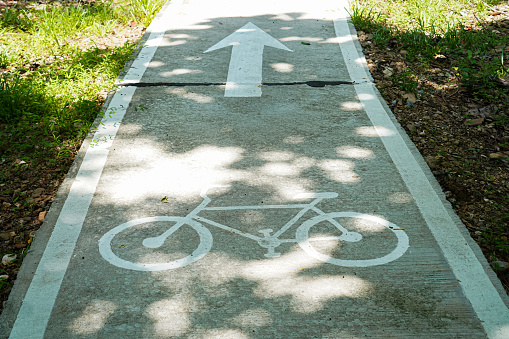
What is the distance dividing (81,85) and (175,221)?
236cm

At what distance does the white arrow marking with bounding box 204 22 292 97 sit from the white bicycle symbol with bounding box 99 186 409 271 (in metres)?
1.77

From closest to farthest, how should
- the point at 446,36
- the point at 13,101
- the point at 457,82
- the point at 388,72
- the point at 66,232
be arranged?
the point at 66,232 < the point at 13,101 < the point at 457,82 < the point at 388,72 < the point at 446,36

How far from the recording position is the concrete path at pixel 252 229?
230 centimetres

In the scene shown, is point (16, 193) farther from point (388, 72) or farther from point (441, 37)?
point (441, 37)

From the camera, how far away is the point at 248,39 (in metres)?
5.65

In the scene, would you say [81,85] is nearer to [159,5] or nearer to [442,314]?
[159,5]

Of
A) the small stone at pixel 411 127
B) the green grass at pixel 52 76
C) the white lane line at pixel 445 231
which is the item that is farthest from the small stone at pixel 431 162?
the green grass at pixel 52 76

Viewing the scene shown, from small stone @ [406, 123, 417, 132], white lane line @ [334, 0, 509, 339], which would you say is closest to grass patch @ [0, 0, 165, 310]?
white lane line @ [334, 0, 509, 339]

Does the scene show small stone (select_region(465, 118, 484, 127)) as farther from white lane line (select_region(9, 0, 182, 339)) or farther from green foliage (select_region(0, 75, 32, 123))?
green foliage (select_region(0, 75, 32, 123))

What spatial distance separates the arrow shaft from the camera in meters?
4.54

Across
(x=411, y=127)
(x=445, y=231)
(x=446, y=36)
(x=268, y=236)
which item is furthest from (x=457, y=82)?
(x=268, y=236)

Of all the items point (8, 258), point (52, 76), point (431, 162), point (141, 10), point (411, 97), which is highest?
point (141, 10)

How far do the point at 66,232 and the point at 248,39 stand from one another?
3.63 metres

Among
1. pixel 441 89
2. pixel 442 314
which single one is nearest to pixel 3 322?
pixel 442 314
